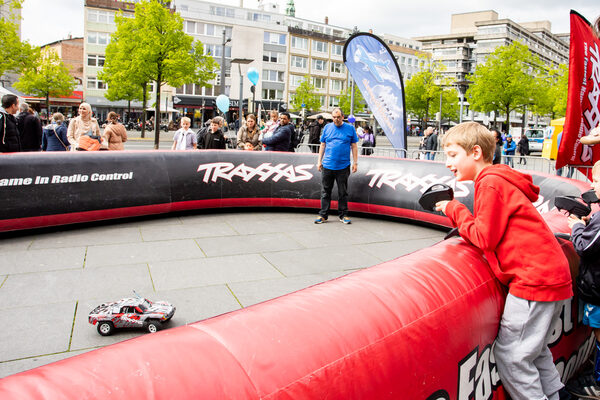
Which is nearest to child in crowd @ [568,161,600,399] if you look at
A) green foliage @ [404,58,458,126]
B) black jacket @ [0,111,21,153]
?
black jacket @ [0,111,21,153]

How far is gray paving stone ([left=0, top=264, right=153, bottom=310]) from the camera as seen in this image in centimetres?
446

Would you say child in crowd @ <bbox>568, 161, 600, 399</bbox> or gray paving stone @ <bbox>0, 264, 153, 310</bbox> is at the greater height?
child in crowd @ <bbox>568, 161, 600, 399</bbox>

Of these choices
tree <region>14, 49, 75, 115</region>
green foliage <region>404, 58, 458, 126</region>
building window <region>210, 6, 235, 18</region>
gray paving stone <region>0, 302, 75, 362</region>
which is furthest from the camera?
building window <region>210, 6, 235, 18</region>

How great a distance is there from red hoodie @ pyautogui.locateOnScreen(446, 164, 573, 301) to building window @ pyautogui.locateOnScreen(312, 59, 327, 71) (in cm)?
7742

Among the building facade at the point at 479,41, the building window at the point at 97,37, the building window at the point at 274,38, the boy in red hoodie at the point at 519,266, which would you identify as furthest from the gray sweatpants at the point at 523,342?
the building facade at the point at 479,41

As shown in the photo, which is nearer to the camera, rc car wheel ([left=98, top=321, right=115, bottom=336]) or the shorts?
the shorts

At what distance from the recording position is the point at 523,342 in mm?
2379

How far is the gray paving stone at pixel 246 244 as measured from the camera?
20.7 feet

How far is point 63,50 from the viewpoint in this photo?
2867 inches

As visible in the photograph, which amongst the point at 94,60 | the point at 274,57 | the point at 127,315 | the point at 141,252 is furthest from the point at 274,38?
the point at 127,315

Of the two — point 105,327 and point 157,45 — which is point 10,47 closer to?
point 157,45

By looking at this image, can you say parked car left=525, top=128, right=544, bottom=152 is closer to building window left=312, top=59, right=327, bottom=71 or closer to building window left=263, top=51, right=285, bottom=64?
building window left=263, top=51, right=285, bottom=64

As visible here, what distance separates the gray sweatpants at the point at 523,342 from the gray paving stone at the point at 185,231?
5.34 meters

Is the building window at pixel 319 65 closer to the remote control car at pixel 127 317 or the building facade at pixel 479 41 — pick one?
the building facade at pixel 479 41
